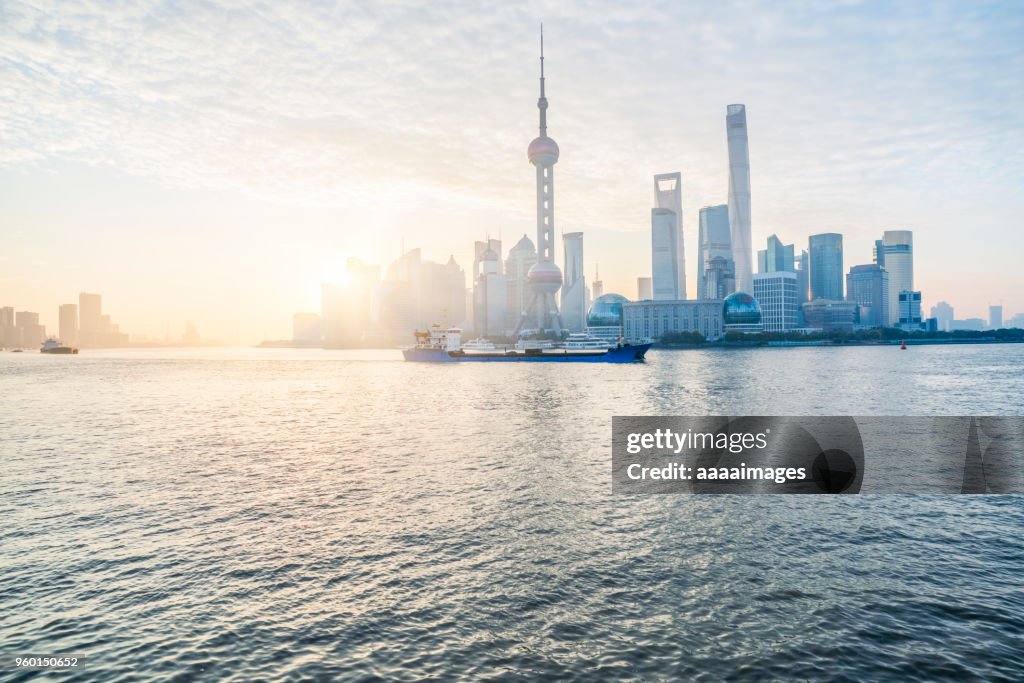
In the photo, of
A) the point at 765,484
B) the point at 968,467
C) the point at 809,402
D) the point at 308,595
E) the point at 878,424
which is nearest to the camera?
the point at 308,595

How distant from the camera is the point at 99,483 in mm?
38250

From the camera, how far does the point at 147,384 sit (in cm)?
12862

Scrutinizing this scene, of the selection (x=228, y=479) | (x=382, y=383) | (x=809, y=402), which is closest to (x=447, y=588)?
(x=228, y=479)

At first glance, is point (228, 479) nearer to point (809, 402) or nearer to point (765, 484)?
point (765, 484)

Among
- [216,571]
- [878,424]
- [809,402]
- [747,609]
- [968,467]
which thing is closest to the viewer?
[747,609]

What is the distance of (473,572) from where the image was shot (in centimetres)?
2297

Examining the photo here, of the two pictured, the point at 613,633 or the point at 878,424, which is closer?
the point at 613,633

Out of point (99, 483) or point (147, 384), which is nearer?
point (99, 483)

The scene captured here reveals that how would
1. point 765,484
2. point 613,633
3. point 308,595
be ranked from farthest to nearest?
point 765,484
point 308,595
point 613,633

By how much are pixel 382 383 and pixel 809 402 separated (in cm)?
8639

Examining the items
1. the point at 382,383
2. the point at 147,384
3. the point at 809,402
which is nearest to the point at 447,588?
the point at 809,402

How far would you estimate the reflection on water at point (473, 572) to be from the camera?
55.8 feet

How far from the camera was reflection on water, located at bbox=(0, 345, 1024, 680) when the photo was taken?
1700 centimetres

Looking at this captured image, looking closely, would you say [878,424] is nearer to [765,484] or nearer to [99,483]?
[765,484]
